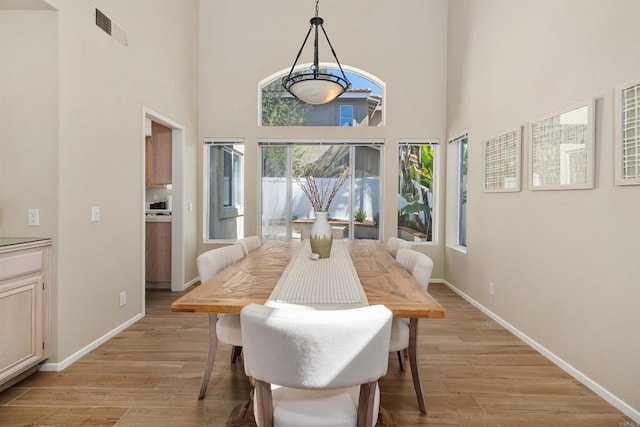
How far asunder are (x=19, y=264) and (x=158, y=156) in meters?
2.67

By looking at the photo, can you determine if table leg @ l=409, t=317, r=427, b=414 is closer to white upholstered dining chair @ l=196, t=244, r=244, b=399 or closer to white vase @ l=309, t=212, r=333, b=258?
white vase @ l=309, t=212, r=333, b=258

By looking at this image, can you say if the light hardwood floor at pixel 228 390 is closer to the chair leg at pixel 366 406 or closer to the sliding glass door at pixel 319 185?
the chair leg at pixel 366 406

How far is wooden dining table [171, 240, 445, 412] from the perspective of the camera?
155 centimetres

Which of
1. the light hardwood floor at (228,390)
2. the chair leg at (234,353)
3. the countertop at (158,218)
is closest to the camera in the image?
the light hardwood floor at (228,390)

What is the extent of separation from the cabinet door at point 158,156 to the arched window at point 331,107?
133 centimetres

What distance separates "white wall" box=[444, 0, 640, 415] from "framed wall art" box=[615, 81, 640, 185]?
65mm

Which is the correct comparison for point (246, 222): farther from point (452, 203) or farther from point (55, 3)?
point (55, 3)

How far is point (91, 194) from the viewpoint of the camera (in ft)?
9.32

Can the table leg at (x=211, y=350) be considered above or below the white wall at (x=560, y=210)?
below

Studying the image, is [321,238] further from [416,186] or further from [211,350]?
[416,186]

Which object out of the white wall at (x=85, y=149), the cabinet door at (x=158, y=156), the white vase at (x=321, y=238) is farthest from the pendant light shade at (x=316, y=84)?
the cabinet door at (x=158, y=156)

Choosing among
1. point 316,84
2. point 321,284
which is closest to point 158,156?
point 316,84

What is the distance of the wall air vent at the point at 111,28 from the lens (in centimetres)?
291

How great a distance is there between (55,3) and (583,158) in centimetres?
367
